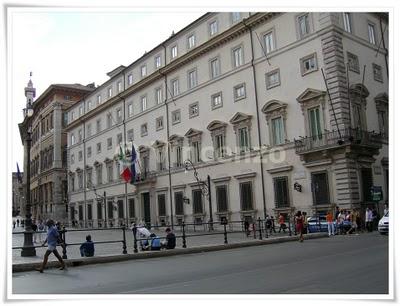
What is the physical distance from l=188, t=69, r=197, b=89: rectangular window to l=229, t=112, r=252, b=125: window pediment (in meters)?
6.78

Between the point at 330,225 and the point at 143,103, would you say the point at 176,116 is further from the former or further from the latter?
the point at 330,225

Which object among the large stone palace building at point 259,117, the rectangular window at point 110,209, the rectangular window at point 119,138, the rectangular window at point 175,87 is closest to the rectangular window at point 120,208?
the large stone palace building at point 259,117

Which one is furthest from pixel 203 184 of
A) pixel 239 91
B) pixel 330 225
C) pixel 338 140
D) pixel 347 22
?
pixel 347 22

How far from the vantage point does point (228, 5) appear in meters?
8.43

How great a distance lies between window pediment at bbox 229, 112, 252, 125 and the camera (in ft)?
118

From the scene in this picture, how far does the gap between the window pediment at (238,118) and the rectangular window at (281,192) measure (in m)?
5.52

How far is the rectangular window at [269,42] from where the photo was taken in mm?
34250

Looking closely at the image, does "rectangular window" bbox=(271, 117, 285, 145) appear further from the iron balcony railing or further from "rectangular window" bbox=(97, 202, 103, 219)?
"rectangular window" bbox=(97, 202, 103, 219)

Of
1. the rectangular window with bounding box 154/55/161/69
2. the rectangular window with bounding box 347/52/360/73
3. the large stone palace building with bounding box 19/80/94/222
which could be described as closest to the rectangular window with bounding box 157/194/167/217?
the rectangular window with bounding box 154/55/161/69

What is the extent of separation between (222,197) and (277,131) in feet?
25.0

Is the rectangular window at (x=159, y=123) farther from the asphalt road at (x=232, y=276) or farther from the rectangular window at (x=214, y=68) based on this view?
the asphalt road at (x=232, y=276)

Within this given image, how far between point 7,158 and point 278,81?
27.2 metres
